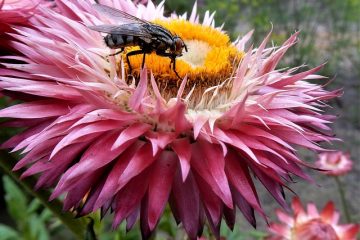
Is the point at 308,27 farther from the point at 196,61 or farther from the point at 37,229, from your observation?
the point at 196,61

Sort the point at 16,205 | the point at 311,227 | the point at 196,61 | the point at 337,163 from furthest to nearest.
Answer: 1. the point at 337,163
2. the point at 16,205
3. the point at 311,227
4. the point at 196,61

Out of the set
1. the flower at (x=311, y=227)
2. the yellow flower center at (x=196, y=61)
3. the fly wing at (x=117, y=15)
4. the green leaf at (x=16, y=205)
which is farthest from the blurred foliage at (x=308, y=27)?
the fly wing at (x=117, y=15)

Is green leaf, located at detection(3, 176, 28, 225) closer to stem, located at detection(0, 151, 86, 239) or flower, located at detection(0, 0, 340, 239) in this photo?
stem, located at detection(0, 151, 86, 239)

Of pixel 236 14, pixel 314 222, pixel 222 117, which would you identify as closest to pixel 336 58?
pixel 236 14

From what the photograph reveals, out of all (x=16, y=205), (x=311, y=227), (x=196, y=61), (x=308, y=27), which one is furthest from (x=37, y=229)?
(x=308, y=27)

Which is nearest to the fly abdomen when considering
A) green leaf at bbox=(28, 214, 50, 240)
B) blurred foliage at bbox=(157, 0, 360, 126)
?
green leaf at bbox=(28, 214, 50, 240)

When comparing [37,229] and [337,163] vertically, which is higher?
[337,163]

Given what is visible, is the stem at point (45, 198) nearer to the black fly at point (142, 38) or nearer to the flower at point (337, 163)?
the black fly at point (142, 38)
